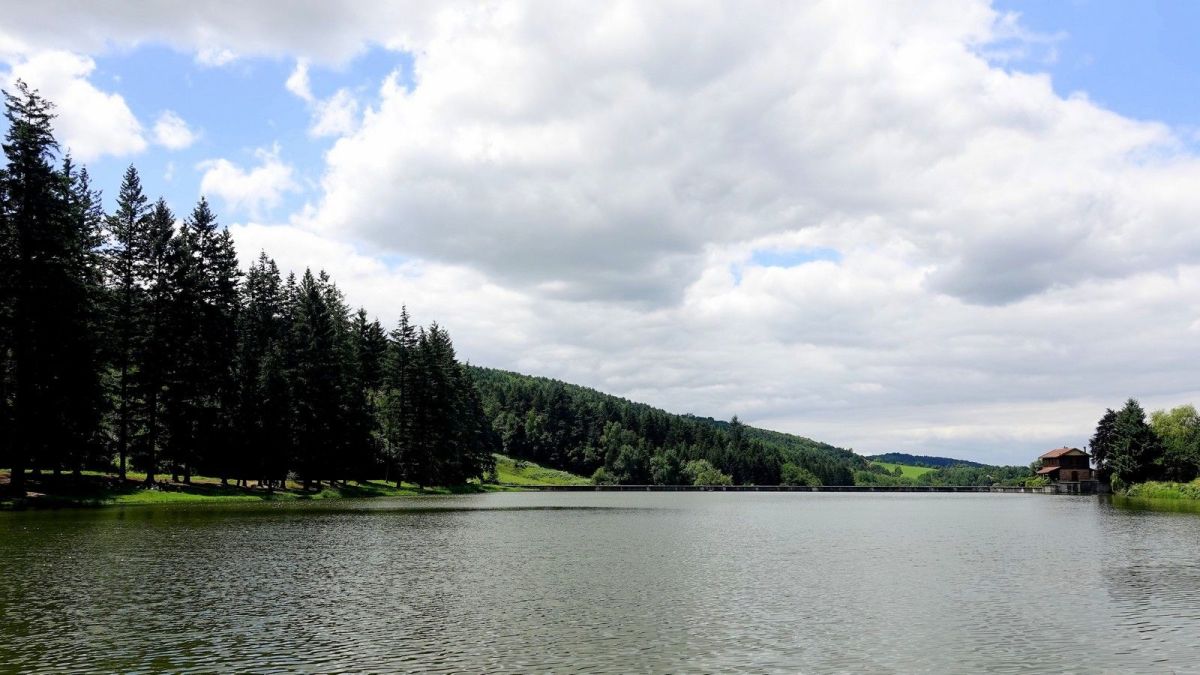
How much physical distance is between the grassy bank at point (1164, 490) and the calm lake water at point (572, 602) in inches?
3638

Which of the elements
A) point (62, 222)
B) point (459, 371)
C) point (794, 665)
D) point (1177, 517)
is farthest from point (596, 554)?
point (459, 371)

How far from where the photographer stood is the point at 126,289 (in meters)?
81.0

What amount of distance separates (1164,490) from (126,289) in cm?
15594

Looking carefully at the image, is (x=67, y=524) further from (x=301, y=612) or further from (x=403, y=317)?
(x=403, y=317)

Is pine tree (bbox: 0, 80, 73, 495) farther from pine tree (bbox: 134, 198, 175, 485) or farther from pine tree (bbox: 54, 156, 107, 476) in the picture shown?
pine tree (bbox: 134, 198, 175, 485)

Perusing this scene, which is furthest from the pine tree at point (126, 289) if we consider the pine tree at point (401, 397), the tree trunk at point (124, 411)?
the pine tree at point (401, 397)

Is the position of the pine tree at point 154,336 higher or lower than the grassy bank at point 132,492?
higher

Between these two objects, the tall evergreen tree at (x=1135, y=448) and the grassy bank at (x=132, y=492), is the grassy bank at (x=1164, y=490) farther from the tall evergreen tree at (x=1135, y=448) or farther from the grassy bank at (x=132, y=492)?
the grassy bank at (x=132, y=492)

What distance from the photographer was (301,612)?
25.5m

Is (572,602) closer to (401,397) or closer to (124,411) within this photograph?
(124,411)

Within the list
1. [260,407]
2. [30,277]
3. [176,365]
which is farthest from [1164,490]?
[30,277]

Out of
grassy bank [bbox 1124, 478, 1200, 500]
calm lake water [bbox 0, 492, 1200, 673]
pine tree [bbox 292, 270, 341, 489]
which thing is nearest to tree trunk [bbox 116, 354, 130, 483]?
calm lake water [bbox 0, 492, 1200, 673]

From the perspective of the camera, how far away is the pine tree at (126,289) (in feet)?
248

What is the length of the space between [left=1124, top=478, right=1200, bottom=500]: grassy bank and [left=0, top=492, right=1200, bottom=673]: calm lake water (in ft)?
303
